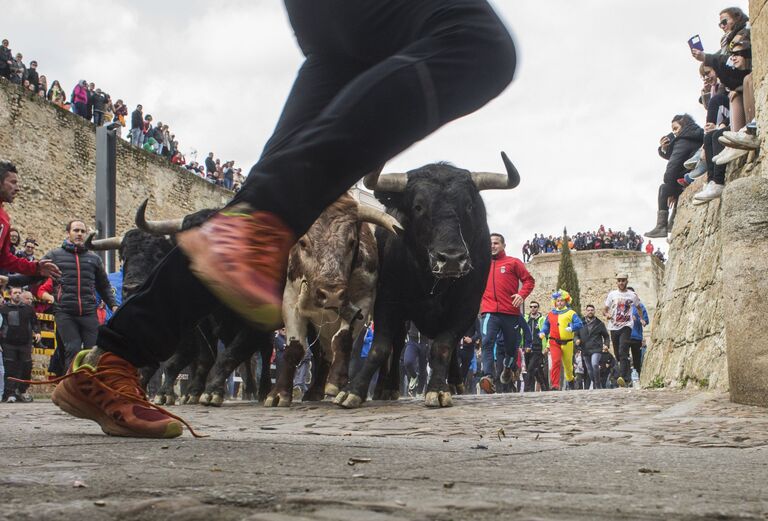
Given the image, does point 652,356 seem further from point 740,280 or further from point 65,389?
point 65,389

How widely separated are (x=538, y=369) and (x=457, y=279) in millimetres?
10534

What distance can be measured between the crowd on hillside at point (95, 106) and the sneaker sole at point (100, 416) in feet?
74.8

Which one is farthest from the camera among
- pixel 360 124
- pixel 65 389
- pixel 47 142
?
pixel 47 142

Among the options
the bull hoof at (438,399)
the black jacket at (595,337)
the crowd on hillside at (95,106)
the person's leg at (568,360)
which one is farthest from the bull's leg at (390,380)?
the crowd on hillside at (95,106)

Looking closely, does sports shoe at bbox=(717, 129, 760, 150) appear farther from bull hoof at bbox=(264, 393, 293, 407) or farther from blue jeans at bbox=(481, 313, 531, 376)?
blue jeans at bbox=(481, 313, 531, 376)

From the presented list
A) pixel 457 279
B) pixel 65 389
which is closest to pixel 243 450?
pixel 65 389

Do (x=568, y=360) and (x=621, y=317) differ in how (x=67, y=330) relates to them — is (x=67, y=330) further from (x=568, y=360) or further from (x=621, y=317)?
(x=568, y=360)

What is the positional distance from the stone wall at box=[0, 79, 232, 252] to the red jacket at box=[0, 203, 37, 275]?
2407 centimetres

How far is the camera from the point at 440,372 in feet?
22.8

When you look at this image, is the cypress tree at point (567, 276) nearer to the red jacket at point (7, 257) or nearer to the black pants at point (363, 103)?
the red jacket at point (7, 257)

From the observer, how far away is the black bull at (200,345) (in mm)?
8227

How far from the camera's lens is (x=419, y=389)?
668 inches

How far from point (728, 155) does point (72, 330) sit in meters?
7.01

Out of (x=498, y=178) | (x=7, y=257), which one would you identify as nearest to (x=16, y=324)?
(x=7, y=257)
